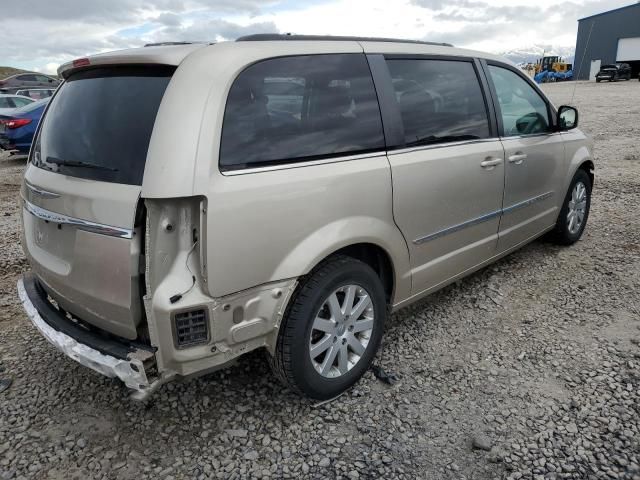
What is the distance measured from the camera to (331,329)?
2502 mm

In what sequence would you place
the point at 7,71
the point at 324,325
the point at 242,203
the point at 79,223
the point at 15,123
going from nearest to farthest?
the point at 242,203 → the point at 79,223 → the point at 324,325 → the point at 15,123 → the point at 7,71

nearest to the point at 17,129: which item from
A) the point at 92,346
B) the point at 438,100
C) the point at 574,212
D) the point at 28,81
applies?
the point at 92,346

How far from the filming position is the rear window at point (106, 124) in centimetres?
210

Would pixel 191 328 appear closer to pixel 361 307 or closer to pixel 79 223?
pixel 79 223

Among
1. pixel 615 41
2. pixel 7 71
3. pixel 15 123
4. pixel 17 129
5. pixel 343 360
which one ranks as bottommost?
pixel 343 360

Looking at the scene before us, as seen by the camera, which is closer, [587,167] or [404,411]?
[404,411]

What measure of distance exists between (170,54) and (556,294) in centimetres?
320

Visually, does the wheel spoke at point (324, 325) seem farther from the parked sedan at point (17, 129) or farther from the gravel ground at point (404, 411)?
the parked sedan at point (17, 129)

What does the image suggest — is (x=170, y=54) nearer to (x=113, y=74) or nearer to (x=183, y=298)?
(x=113, y=74)

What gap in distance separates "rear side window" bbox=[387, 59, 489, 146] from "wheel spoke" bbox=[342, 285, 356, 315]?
0.89 m

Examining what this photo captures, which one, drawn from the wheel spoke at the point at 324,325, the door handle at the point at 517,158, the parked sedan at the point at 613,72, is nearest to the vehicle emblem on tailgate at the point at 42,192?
the wheel spoke at the point at 324,325

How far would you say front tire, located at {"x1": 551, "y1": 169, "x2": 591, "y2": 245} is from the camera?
4.51m

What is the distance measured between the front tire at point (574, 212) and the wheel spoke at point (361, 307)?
269cm

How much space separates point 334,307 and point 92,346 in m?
1.12
